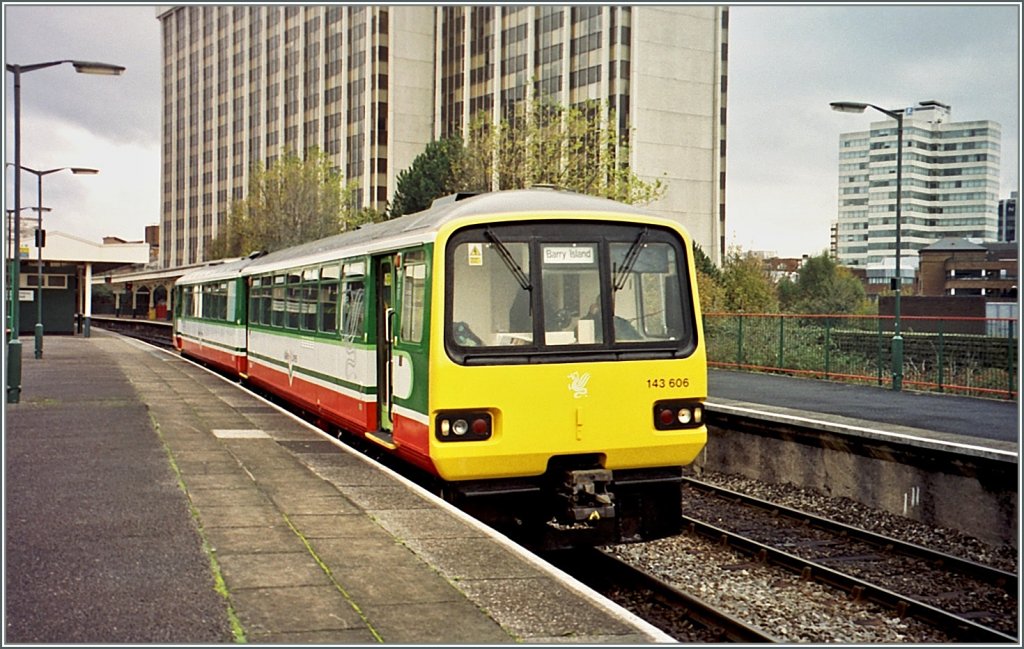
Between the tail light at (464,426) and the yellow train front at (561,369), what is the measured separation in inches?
0.5

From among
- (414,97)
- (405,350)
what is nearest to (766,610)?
(405,350)

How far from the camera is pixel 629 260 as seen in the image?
9672mm

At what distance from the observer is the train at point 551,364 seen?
9141 millimetres

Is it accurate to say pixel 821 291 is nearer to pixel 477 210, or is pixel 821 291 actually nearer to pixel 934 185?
pixel 477 210

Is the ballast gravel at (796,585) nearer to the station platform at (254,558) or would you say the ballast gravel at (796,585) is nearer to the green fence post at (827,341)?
the station platform at (254,558)

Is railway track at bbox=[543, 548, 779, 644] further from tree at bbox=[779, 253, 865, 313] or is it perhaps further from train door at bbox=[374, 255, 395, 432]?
tree at bbox=[779, 253, 865, 313]

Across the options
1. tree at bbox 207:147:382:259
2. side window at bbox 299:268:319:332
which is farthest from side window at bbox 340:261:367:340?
tree at bbox 207:147:382:259

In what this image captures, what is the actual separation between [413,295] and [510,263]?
1085mm

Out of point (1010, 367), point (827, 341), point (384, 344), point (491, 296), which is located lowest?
point (1010, 367)

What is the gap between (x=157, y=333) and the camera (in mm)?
57344

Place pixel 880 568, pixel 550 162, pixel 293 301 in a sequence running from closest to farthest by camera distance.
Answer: pixel 880 568 → pixel 293 301 → pixel 550 162

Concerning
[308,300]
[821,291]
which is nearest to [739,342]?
[308,300]

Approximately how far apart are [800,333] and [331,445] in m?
14.6

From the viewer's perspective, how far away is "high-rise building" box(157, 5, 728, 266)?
75438mm
